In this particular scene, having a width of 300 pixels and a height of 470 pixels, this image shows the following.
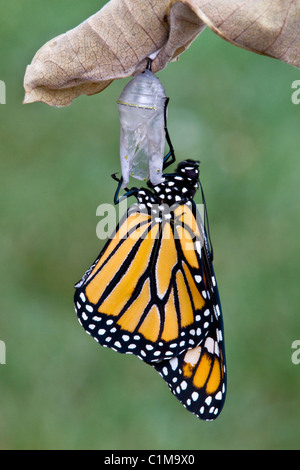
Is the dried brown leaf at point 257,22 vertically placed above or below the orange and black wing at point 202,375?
above

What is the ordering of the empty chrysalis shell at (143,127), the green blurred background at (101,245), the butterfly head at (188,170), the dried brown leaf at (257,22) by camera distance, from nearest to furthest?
1. the dried brown leaf at (257,22)
2. the empty chrysalis shell at (143,127)
3. the butterfly head at (188,170)
4. the green blurred background at (101,245)

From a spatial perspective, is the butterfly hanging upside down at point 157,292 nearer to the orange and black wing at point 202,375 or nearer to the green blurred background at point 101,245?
the orange and black wing at point 202,375

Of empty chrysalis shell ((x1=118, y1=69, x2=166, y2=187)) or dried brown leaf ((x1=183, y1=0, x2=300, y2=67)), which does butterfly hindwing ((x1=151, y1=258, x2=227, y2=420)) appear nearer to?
empty chrysalis shell ((x1=118, y1=69, x2=166, y2=187))

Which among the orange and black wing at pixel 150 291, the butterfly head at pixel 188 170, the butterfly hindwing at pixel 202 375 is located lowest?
the butterfly hindwing at pixel 202 375

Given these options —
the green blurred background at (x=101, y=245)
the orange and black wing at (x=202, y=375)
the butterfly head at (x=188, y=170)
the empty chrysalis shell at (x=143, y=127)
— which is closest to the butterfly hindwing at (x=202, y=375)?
the orange and black wing at (x=202, y=375)

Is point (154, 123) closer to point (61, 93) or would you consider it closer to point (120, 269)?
point (61, 93)
